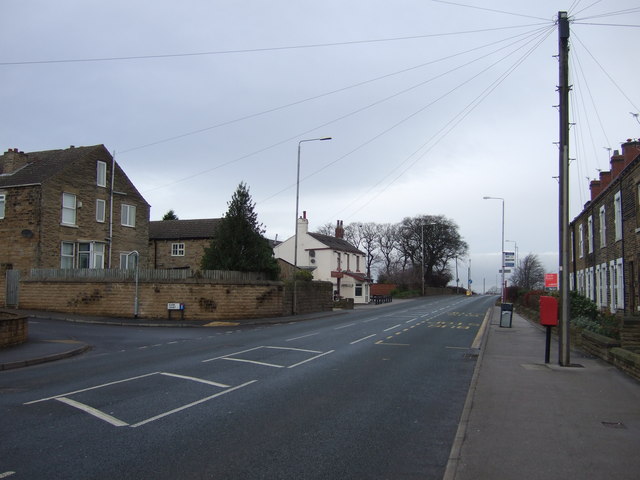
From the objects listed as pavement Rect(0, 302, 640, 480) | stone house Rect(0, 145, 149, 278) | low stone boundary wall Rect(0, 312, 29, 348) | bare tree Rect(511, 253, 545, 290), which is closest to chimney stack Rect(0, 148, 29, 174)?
stone house Rect(0, 145, 149, 278)

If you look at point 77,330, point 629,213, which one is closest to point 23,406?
point 77,330

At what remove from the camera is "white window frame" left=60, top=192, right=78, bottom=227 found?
31.9 metres

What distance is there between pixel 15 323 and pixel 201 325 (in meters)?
9.81

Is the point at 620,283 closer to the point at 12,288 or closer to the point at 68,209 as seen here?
the point at 68,209

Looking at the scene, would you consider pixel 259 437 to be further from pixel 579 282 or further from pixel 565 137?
pixel 579 282

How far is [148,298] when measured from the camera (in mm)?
26766

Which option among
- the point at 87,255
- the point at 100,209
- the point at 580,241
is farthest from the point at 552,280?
the point at 87,255

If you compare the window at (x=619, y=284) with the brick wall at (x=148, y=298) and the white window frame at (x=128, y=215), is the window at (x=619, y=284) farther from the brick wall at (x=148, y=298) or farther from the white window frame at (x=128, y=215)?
the white window frame at (x=128, y=215)

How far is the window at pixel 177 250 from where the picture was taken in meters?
45.7

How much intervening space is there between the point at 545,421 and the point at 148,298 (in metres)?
23.1

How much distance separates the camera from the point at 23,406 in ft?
25.1

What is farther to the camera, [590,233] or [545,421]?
[590,233]

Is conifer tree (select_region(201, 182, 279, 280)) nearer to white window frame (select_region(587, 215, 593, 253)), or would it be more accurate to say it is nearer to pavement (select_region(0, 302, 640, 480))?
pavement (select_region(0, 302, 640, 480))

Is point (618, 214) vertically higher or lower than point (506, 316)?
higher
